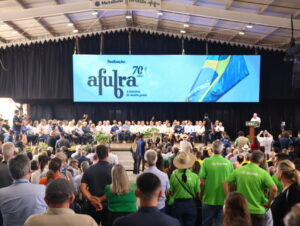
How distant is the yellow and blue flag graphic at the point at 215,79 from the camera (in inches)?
585

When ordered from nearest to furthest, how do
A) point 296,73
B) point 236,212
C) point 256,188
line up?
1. point 236,212
2. point 256,188
3. point 296,73

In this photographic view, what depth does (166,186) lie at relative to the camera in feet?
11.8

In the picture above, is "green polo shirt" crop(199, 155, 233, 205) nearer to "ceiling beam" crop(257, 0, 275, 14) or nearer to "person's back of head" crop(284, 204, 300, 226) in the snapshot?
"person's back of head" crop(284, 204, 300, 226)

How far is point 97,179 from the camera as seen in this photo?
326 centimetres

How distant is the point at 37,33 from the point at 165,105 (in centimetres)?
667

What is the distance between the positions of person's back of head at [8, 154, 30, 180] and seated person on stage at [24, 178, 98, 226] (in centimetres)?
66

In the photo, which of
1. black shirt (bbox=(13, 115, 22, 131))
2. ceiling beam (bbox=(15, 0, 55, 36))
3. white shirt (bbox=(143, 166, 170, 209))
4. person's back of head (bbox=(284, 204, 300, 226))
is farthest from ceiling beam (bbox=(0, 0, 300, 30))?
person's back of head (bbox=(284, 204, 300, 226))

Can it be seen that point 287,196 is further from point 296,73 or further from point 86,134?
point 86,134

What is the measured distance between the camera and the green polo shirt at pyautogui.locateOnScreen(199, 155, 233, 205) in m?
3.85

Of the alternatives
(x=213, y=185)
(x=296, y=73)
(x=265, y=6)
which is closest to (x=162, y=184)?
(x=213, y=185)

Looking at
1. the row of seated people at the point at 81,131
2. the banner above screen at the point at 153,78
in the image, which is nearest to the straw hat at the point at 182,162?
the row of seated people at the point at 81,131

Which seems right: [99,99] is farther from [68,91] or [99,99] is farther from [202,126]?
[202,126]

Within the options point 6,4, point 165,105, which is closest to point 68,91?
point 165,105

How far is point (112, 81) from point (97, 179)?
11963mm
